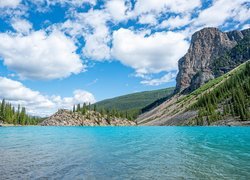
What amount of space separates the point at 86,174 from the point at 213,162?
1627 cm

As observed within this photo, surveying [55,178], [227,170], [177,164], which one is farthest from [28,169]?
[227,170]

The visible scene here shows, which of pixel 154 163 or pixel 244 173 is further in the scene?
pixel 154 163

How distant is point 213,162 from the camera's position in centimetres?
3155

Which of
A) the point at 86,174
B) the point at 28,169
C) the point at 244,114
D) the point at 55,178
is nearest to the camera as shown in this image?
the point at 55,178

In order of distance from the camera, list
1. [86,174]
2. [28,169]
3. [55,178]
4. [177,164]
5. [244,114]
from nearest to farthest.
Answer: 1. [55,178]
2. [86,174]
3. [28,169]
4. [177,164]
5. [244,114]

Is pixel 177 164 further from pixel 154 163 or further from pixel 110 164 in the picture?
pixel 110 164

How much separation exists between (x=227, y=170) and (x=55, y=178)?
1770 cm

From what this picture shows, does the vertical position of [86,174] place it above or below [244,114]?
below

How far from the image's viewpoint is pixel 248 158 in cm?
3378

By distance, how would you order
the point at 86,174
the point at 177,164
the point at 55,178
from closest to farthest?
the point at 55,178 → the point at 86,174 → the point at 177,164

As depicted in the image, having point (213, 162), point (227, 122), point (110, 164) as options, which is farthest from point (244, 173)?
point (227, 122)

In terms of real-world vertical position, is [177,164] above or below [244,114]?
below

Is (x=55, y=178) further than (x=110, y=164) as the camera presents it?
No

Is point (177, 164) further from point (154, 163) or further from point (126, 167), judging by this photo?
point (126, 167)
